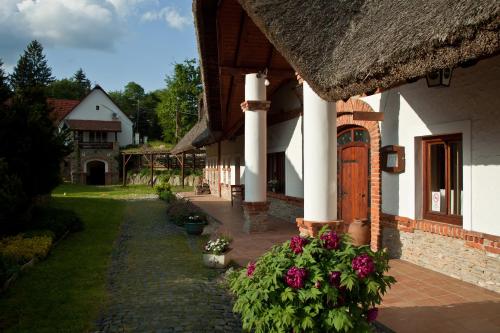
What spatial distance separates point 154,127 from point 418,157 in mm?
61028

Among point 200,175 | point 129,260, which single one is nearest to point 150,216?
point 129,260

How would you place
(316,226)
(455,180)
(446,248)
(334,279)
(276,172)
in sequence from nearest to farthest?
(334,279), (446,248), (455,180), (316,226), (276,172)

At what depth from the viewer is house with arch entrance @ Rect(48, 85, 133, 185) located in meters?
39.6

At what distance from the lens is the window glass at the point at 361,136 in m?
7.90

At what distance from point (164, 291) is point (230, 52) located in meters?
6.11

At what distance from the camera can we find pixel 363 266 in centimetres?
307

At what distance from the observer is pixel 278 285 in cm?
314

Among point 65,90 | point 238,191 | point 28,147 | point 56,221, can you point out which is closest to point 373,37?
point 28,147

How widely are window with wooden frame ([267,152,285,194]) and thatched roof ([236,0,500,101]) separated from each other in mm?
7626

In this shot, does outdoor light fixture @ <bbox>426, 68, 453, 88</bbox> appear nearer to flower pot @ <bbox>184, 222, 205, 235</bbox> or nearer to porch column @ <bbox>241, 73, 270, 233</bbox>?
porch column @ <bbox>241, 73, 270, 233</bbox>

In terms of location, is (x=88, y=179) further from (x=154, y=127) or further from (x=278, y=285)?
(x=278, y=285)

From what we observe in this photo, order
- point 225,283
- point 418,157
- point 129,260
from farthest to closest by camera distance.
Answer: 1. point 129,260
2. point 418,157
3. point 225,283

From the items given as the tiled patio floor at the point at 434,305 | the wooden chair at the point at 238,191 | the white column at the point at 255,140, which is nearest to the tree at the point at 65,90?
the wooden chair at the point at 238,191

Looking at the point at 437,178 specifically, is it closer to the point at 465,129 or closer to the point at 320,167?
the point at 465,129
